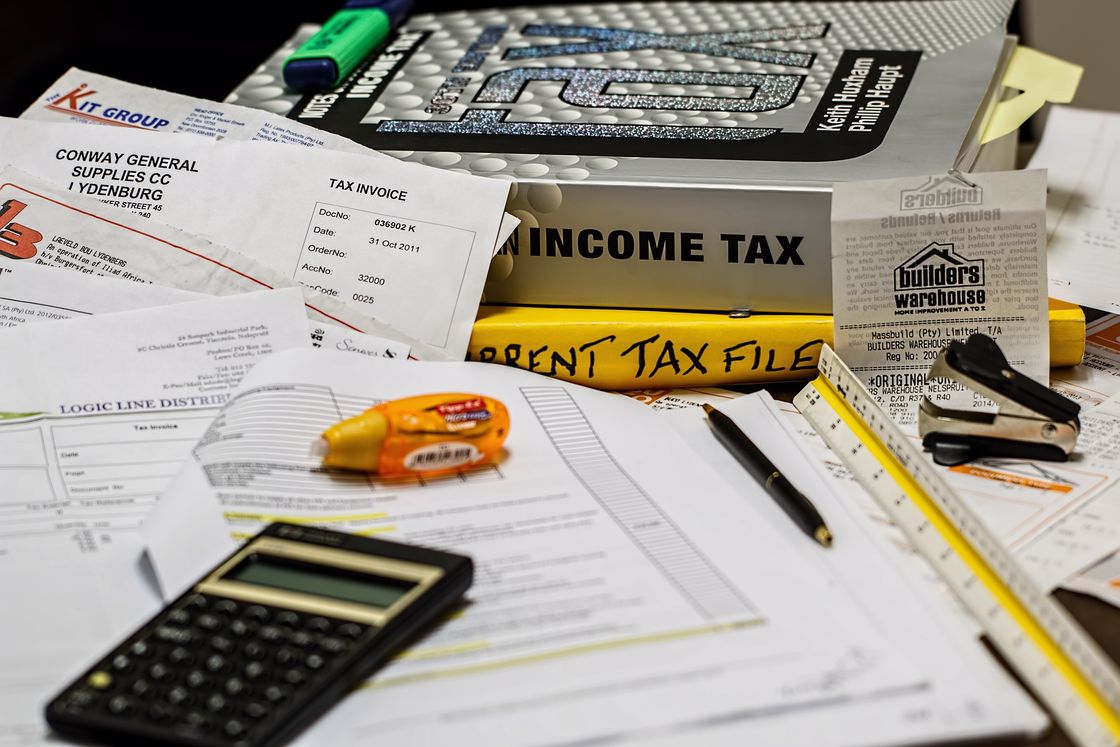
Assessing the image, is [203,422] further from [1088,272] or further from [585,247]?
[1088,272]

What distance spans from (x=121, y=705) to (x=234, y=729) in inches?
2.0

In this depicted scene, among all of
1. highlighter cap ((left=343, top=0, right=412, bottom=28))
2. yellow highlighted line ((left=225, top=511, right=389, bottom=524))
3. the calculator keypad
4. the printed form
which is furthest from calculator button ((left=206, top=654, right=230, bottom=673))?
highlighter cap ((left=343, top=0, right=412, bottom=28))

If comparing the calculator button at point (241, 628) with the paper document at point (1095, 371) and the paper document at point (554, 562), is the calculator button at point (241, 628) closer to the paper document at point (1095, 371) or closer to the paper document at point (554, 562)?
the paper document at point (554, 562)

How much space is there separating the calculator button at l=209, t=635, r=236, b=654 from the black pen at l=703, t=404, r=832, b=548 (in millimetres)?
279

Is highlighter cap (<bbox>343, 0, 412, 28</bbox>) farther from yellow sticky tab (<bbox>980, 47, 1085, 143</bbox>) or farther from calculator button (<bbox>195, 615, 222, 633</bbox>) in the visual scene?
calculator button (<bbox>195, 615, 222, 633</bbox>)

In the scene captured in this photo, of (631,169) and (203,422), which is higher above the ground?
(631,169)

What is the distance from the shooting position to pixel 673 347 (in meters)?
0.74

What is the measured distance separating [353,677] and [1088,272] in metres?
0.55

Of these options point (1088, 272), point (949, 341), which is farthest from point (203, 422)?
point (1088, 272)

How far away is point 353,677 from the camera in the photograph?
1.63 feet

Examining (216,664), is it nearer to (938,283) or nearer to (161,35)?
(938,283)

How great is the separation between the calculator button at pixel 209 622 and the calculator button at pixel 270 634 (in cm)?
2

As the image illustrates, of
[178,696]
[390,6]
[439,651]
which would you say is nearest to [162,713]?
[178,696]

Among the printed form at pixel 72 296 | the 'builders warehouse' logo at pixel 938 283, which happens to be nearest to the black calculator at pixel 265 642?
the printed form at pixel 72 296
